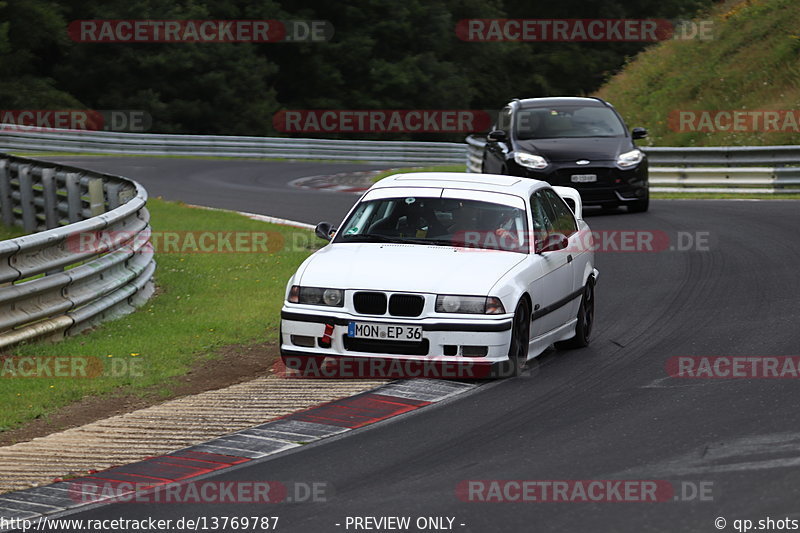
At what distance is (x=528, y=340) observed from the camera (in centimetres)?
944

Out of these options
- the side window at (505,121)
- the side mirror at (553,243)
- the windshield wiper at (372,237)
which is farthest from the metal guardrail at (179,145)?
the side mirror at (553,243)

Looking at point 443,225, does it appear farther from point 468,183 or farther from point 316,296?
point 316,296

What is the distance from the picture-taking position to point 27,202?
1916cm

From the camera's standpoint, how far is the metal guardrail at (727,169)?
79.2 feet

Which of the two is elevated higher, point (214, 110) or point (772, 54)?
point (772, 54)

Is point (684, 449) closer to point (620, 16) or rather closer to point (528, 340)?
point (528, 340)

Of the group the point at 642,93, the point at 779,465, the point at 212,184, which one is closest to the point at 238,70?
the point at 642,93

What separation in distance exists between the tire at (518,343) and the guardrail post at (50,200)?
1075 cm

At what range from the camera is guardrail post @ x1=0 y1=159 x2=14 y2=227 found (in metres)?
19.9

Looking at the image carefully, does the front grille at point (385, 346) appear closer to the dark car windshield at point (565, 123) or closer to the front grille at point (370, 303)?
the front grille at point (370, 303)

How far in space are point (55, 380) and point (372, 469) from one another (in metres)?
3.47

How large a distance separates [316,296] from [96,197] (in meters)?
8.44

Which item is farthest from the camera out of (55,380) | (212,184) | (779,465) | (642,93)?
(642,93)

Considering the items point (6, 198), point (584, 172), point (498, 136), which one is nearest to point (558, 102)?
point (498, 136)
